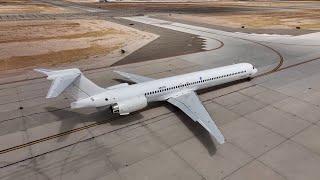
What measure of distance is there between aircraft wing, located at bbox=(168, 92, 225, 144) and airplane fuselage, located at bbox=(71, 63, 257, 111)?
1037 millimetres

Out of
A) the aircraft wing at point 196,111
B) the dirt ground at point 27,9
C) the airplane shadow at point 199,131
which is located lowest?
the dirt ground at point 27,9

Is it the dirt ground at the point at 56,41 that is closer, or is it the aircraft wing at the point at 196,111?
the aircraft wing at the point at 196,111

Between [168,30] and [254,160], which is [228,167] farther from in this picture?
[168,30]

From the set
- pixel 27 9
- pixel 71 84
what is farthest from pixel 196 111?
pixel 27 9

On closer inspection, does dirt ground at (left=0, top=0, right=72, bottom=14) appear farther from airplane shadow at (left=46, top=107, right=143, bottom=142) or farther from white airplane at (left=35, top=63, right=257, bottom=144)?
white airplane at (left=35, top=63, right=257, bottom=144)

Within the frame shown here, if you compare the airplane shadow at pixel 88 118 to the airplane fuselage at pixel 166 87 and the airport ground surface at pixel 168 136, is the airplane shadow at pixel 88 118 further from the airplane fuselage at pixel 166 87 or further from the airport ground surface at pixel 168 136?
the airplane fuselage at pixel 166 87

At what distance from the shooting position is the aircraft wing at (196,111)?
869 inches

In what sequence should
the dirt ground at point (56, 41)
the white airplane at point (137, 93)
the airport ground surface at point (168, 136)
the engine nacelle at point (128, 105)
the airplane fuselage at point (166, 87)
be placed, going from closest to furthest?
the airport ground surface at point (168, 136), the white airplane at point (137, 93), the engine nacelle at point (128, 105), the airplane fuselage at point (166, 87), the dirt ground at point (56, 41)

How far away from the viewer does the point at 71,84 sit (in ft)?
76.8

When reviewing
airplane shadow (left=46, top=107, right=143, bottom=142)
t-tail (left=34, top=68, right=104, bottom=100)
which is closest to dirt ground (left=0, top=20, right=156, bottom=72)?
airplane shadow (left=46, top=107, right=143, bottom=142)

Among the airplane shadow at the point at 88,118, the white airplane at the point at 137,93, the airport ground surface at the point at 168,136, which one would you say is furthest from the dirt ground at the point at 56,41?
the white airplane at the point at 137,93

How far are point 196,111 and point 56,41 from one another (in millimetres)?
47651

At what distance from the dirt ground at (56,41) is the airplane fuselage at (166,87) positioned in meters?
24.8

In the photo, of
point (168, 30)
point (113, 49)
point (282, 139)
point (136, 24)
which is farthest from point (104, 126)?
point (136, 24)
